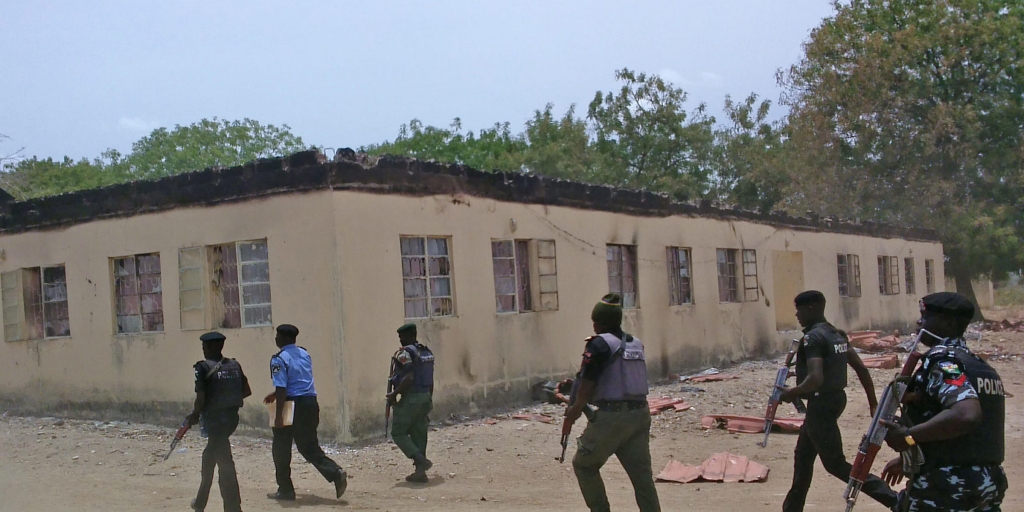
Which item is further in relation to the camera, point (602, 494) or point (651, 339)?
point (651, 339)

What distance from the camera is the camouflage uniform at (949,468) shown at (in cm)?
382

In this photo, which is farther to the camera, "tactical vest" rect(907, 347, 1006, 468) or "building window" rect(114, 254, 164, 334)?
"building window" rect(114, 254, 164, 334)

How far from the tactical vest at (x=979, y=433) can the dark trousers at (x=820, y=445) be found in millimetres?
2018

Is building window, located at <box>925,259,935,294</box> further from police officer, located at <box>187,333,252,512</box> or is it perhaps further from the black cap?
police officer, located at <box>187,333,252,512</box>

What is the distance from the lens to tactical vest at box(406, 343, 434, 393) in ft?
28.3

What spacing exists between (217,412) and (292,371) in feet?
2.51

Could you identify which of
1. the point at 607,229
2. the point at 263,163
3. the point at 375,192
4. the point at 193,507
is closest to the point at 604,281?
the point at 607,229

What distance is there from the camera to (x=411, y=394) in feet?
28.3

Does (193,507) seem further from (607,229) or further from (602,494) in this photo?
(607,229)

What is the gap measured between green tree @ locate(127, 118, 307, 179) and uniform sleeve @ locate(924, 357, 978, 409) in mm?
41360

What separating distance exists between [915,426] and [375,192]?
8124mm

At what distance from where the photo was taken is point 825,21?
32.0m

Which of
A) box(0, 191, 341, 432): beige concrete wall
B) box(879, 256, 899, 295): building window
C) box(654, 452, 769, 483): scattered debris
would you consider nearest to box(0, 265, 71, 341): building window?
box(0, 191, 341, 432): beige concrete wall

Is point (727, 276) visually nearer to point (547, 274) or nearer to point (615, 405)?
point (547, 274)
